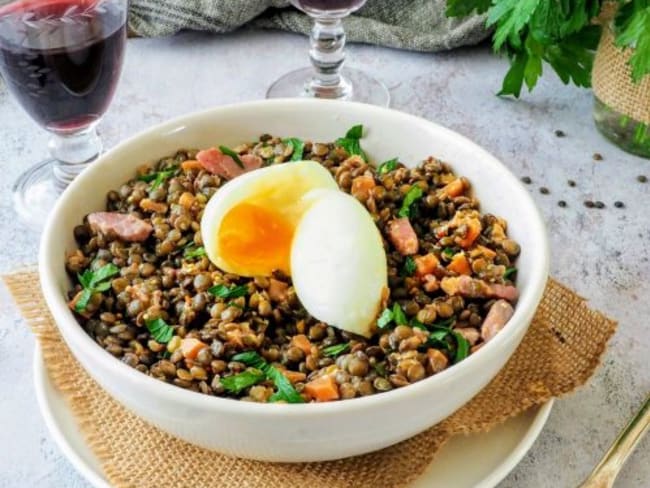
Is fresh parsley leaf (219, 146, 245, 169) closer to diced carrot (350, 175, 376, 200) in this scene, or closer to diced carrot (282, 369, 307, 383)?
diced carrot (350, 175, 376, 200)

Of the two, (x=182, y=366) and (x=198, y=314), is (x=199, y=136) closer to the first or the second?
(x=198, y=314)

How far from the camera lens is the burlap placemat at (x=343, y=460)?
1.57m

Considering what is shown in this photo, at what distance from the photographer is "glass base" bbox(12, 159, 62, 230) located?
7.82 ft

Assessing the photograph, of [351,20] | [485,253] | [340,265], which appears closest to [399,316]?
[340,265]

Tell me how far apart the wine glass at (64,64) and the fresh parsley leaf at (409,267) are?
0.92 meters

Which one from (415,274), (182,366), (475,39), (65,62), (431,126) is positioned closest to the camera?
(182,366)

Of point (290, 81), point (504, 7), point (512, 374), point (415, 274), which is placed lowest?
point (290, 81)

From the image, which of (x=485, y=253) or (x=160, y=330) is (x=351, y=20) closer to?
(x=485, y=253)

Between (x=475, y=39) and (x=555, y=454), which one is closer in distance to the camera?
(x=555, y=454)

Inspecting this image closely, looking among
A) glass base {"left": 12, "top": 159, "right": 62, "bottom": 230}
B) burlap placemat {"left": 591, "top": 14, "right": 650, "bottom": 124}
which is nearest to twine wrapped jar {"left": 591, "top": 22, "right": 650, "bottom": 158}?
burlap placemat {"left": 591, "top": 14, "right": 650, "bottom": 124}

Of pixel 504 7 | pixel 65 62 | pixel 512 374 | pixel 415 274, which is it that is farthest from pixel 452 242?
pixel 65 62

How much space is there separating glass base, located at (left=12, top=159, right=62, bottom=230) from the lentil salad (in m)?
0.53

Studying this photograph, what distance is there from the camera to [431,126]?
197 cm

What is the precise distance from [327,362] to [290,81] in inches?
58.8
